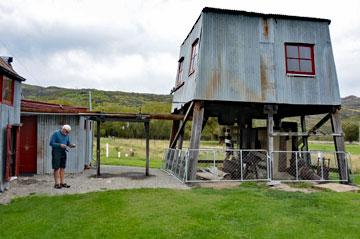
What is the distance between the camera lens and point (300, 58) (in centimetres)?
1762

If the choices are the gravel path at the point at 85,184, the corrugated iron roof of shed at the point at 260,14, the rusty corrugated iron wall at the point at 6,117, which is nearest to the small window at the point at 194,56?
the corrugated iron roof of shed at the point at 260,14

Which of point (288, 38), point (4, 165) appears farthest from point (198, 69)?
point (4, 165)

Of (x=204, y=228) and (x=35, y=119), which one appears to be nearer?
(x=204, y=228)

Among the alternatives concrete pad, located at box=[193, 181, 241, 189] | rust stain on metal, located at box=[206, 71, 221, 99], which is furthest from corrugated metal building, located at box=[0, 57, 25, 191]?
rust stain on metal, located at box=[206, 71, 221, 99]

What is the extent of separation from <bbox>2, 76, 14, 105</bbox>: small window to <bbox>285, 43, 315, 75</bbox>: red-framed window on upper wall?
1153 cm

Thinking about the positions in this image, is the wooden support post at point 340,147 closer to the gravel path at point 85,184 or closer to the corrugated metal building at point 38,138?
the gravel path at point 85,184

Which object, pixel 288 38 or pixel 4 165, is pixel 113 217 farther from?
pixel 288 38

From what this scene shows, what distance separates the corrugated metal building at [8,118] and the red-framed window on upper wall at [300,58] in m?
11.5

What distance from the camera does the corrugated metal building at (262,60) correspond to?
1661 cm

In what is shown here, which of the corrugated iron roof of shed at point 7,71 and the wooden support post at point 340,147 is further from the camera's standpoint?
the wooden support post at point 340,147

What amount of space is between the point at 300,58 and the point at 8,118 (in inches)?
492

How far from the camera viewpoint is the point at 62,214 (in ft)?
32.1

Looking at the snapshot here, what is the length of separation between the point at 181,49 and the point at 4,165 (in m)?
12.4

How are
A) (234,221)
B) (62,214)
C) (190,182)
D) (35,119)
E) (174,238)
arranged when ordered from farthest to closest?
(35,119)
(190,182)
(62,214)
(234,221)
(174,238)
